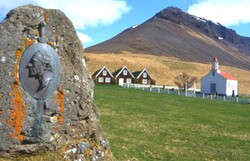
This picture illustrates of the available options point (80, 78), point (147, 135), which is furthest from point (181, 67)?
point (80, 78)

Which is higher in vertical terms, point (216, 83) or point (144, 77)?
point (144, 77)

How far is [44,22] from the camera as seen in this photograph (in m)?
7.97

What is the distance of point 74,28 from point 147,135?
10.8m

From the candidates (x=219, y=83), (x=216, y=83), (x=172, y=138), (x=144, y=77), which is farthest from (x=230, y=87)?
(x=172, y=138)

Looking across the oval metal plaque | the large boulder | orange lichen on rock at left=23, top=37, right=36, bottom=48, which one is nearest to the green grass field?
the large boulder

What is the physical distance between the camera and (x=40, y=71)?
7.97 m

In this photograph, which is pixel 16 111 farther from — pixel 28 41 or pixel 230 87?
pixel 230 87

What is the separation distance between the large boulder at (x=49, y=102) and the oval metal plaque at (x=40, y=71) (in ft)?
0.29

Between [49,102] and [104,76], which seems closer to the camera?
[49,102]

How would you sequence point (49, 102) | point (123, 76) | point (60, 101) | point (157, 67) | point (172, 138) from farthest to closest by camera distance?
point (157, 67) → point (123, 76) → point (172, 138) → point (60, 101) → point (49, 102)

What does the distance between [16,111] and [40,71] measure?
0.96 m

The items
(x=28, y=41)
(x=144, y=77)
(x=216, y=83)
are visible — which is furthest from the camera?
(x=144, y=77)

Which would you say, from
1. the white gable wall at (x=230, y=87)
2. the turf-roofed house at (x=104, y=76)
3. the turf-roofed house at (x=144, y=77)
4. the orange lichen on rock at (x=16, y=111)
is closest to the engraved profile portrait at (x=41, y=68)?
the orange lichen on rock at (x=16, y=111)

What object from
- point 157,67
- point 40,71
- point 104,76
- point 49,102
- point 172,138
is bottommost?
point 172,138
